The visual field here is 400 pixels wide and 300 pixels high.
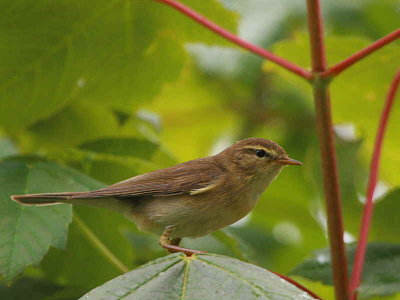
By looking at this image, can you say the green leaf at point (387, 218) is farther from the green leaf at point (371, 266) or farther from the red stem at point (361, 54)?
the red stem at point (361, 54)

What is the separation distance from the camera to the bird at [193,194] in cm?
339

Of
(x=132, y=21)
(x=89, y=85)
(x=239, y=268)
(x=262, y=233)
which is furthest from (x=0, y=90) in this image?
(x=262, y=233)

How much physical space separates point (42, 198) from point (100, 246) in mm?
654

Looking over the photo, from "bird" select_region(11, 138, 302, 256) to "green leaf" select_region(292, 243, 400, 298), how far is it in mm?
427

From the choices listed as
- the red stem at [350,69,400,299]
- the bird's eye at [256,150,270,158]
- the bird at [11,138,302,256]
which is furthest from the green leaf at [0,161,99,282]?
the red stem at [350,69,400,299]

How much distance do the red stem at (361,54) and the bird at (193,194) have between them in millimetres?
649

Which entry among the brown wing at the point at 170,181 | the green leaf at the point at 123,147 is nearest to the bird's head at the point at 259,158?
the brown wing at the point at 170,181

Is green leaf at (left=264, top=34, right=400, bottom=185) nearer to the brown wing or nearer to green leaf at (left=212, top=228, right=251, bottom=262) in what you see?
the brown wing

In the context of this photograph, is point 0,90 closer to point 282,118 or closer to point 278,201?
point 278,201

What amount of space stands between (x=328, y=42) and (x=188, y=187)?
134 centimetres

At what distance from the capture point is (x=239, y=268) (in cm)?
254

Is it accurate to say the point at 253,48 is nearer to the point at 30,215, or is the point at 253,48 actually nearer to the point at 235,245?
the point at 235,245

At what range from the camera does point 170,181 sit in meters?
3.63

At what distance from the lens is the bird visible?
3.39 metres
